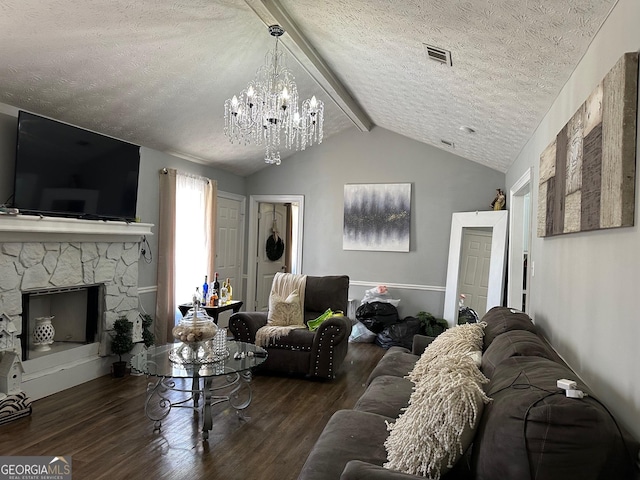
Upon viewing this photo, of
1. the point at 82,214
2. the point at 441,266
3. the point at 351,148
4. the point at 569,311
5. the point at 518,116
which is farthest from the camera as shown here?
the point at 351,148

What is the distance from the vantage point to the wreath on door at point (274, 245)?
7.44m

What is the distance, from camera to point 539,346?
1.94 meters

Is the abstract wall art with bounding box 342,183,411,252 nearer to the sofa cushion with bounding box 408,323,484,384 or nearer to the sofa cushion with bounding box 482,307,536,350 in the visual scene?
the sofa cushion with bounding box 482,307,536,350

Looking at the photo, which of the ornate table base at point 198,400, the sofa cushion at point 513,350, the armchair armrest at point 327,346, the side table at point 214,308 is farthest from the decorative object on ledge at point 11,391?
the sofa cushion at point 513,350

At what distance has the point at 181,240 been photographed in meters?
5.36

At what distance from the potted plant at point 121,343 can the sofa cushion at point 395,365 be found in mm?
2538

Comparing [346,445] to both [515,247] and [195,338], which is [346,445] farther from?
[515,247]

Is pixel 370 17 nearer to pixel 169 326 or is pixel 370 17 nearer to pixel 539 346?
pixel 539 346

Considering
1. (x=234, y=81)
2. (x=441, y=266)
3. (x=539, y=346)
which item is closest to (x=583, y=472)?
(x=539, y=346)

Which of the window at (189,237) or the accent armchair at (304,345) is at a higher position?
the window at (189,237)

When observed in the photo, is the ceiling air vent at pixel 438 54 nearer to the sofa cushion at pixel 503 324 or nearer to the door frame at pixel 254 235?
the sofa cushion at pixel 503 324

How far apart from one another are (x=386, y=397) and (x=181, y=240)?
3664 millimetres

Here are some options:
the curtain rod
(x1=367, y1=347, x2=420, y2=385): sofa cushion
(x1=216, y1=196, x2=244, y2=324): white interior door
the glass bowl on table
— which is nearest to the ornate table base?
the glass bowl on table

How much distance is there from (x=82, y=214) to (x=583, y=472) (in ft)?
13.1
